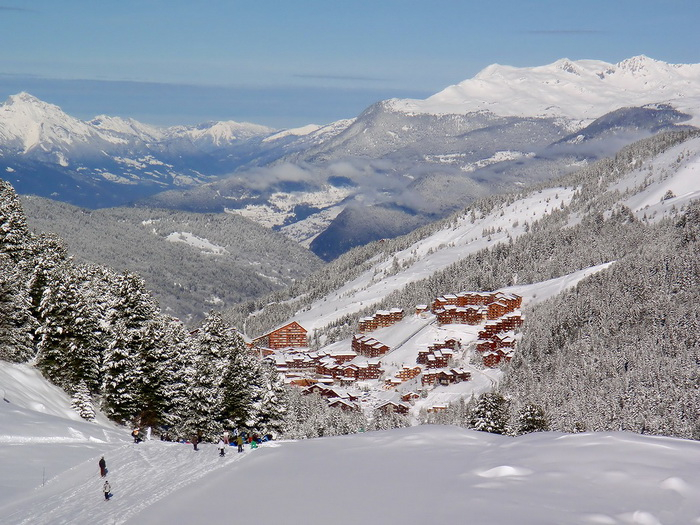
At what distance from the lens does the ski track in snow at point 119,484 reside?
30328mm

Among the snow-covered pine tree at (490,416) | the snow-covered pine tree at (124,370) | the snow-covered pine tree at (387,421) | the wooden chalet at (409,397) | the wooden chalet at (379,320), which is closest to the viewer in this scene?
the snow-covered pine tree at (124,370)

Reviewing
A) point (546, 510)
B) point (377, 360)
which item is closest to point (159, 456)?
point (546, 510)

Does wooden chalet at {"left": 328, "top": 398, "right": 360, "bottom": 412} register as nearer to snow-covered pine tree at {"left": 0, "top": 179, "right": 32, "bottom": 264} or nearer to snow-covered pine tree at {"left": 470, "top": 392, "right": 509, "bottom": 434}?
snow-covered pine tree at {"left": 470, "top": 392, "right": 509, "bottom": 434}

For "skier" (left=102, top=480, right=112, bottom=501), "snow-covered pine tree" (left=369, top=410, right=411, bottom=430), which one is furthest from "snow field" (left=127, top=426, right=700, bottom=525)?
"snow-covered pine tree" (left=369, top=410, right=411, bottom=430)

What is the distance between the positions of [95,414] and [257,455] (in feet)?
77.5

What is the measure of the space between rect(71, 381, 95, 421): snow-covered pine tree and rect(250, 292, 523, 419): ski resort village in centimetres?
7142

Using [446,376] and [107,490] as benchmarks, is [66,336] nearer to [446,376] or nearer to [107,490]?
[107,490]

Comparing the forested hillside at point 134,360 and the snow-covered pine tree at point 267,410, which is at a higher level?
the forested hillside at point 134,360

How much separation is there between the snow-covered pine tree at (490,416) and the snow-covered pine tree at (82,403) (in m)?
32.9

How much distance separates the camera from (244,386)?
60.0m

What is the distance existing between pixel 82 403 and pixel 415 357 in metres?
108

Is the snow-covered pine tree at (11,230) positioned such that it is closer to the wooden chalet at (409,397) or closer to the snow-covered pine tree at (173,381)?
the snow-covered pine tree at (173,381)

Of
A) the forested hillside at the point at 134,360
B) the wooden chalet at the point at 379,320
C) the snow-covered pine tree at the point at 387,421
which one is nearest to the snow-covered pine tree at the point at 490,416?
the forested hillside at the point at 134,360

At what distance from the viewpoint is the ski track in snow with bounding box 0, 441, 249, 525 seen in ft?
99.5
